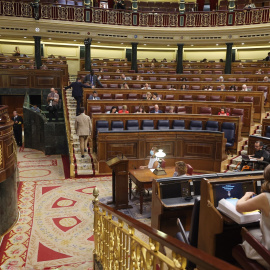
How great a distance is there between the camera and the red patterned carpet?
3834 mm

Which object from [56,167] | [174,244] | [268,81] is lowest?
[56,167]

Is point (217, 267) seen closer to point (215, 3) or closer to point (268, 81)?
point (268, 81)

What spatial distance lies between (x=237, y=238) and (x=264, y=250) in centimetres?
72

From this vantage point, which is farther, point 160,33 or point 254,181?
point 160,33

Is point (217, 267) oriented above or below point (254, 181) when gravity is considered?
above

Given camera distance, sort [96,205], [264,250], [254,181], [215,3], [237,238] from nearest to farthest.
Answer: [264,250] → [237,238] → [254,181] → [96,205] → [215,3]

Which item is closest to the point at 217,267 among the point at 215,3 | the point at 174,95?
the point at 174,95

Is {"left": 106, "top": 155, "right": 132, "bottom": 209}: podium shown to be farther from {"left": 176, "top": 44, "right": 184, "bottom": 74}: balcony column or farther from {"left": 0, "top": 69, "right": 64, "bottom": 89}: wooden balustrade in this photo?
{"left": 176, "top": 44, "right": 184, "bottom": 74}: balcony column

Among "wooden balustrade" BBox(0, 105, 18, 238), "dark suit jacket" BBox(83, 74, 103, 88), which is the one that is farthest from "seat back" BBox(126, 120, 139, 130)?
"wooden balustrade" BBox(0, 105, 18, 238)

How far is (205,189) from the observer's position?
2.46m

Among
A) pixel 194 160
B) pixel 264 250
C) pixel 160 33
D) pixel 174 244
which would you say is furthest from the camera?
pixel 160 33

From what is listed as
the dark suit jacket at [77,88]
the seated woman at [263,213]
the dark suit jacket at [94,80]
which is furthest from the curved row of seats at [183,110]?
the seated woman at [263,213]

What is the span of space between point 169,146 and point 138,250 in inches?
221

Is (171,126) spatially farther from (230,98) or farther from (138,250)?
(138,250)
